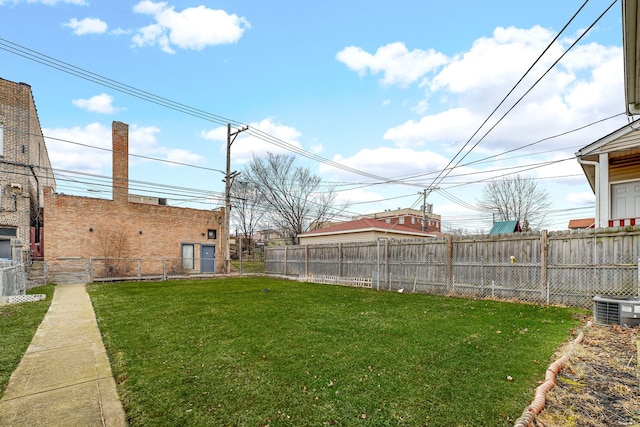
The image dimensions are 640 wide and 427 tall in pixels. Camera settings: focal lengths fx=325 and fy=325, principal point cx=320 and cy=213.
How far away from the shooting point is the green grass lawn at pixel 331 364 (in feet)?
9.11

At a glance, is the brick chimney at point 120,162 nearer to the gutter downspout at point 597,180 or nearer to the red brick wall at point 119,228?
the red brick wall at point 119,228

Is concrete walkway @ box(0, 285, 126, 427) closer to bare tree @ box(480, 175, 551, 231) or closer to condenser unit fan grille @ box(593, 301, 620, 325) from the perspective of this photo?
condenser unit fan grille @ box(593, 301, 620, 325)

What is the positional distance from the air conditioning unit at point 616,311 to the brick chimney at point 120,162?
19.8 metres

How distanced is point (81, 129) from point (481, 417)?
20.5m

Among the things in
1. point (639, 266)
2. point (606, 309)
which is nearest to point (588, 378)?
point (606, 309)

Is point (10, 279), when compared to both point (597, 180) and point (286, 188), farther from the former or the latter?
point (286, 188)

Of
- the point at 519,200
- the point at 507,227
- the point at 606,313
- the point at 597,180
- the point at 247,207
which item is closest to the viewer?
the point at 606,313

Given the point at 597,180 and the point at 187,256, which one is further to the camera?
the point at 187,256

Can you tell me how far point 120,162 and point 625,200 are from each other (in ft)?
70.4

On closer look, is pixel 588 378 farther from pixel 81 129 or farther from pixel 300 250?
pixel 81 129

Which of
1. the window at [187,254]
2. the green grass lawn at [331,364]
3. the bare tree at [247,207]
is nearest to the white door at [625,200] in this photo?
the green grass lawn at [331,364]

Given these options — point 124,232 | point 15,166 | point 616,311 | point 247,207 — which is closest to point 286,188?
point 247,207

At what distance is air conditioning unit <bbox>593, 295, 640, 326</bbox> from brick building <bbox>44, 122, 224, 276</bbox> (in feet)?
55.2

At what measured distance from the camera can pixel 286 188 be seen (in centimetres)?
2941
